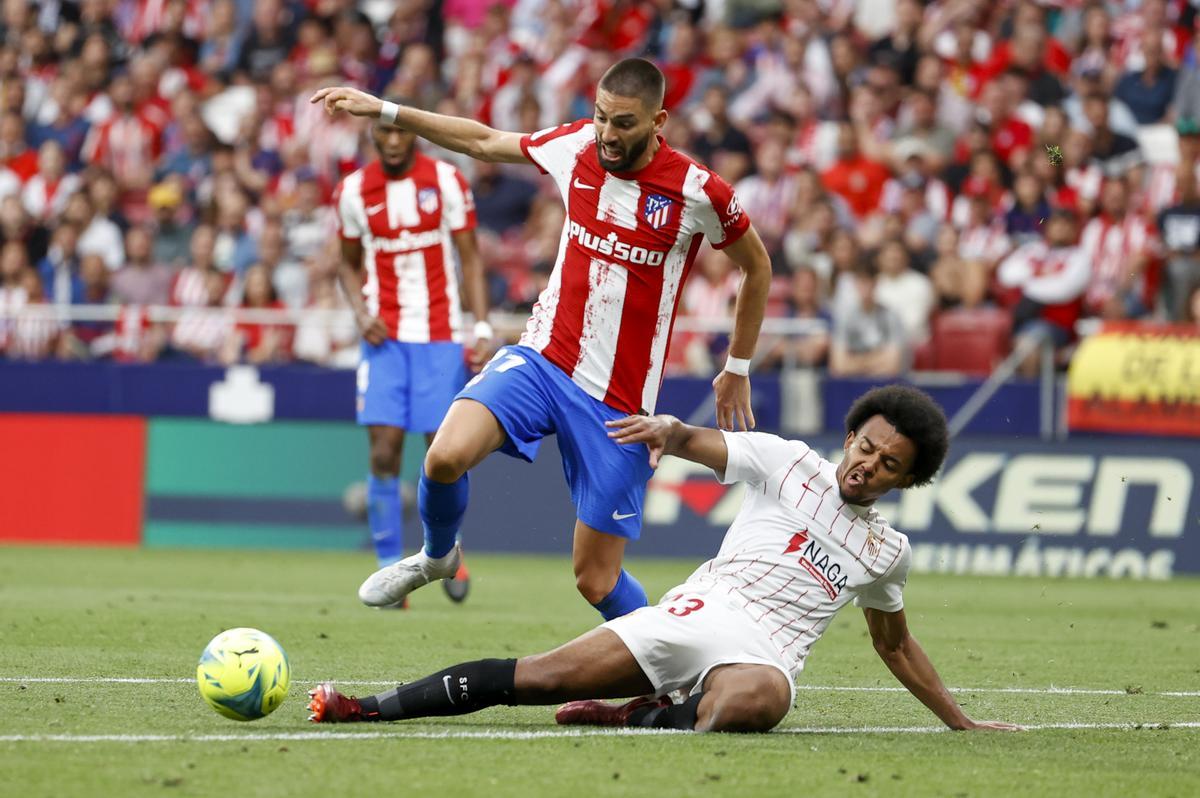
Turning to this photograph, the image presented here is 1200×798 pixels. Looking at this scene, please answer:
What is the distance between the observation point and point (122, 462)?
17.2 m

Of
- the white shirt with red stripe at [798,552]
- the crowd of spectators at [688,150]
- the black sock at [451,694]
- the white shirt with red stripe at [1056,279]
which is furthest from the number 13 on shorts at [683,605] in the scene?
the white shirt with red stripe at [1056,279]

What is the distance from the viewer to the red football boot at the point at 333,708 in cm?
647

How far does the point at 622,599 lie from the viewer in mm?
7875

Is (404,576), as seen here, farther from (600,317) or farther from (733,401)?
(733,401)

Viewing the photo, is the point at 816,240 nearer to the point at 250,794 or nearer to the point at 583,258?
the point at 583,258

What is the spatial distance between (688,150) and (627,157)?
12.5 meters

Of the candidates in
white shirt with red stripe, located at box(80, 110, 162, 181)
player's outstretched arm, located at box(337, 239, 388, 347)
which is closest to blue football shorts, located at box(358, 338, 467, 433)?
player's outstretched arm, located at box(337, 239, 388, 347)

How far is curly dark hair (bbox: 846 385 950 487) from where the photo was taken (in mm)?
6645

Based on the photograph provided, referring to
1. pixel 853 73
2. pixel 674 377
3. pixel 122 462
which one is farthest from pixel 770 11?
pixel 122 462

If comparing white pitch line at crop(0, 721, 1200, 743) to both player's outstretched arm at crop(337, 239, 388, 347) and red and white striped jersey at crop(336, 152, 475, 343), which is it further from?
red and white striped jersey at crop(336, 152, 475, 343)

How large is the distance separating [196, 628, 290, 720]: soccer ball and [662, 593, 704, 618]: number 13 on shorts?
4.42 feet

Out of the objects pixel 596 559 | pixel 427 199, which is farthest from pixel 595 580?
pixel 427 199

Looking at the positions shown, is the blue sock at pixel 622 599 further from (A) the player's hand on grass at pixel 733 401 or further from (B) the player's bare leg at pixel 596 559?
(A) the player's hand on grass at pixel 733 401

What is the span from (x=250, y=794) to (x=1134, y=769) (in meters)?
2.76
